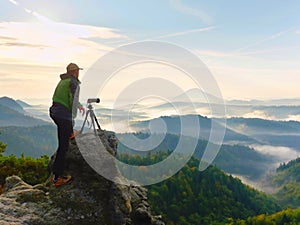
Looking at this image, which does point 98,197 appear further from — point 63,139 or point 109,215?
point 63,139

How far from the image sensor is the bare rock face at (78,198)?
1012 centimetres

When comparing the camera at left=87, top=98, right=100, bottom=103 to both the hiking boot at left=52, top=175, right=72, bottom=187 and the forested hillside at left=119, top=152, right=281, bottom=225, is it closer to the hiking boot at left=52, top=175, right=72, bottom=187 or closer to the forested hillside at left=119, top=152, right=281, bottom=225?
the hiking boot at left=52, top=175, right=72, bottom=187

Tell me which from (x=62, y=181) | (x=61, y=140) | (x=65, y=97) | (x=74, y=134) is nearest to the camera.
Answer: (x=65, y=97)

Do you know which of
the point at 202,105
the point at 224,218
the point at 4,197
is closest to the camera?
the point at 4,197

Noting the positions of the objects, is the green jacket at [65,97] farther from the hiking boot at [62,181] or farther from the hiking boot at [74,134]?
the hiking boot at [62,181]

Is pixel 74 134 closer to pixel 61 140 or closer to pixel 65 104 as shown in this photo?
pixel 61 140

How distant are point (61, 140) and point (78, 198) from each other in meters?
1.86

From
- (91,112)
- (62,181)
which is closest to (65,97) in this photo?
(91,112)

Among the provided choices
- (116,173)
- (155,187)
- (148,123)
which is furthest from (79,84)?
(155,187)

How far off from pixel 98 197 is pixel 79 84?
11.6 ft

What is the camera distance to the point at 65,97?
1083 cm

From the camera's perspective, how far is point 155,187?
5822 inches

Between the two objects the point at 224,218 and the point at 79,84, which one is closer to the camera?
the point at 79,84

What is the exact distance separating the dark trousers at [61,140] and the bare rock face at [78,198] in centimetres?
44
